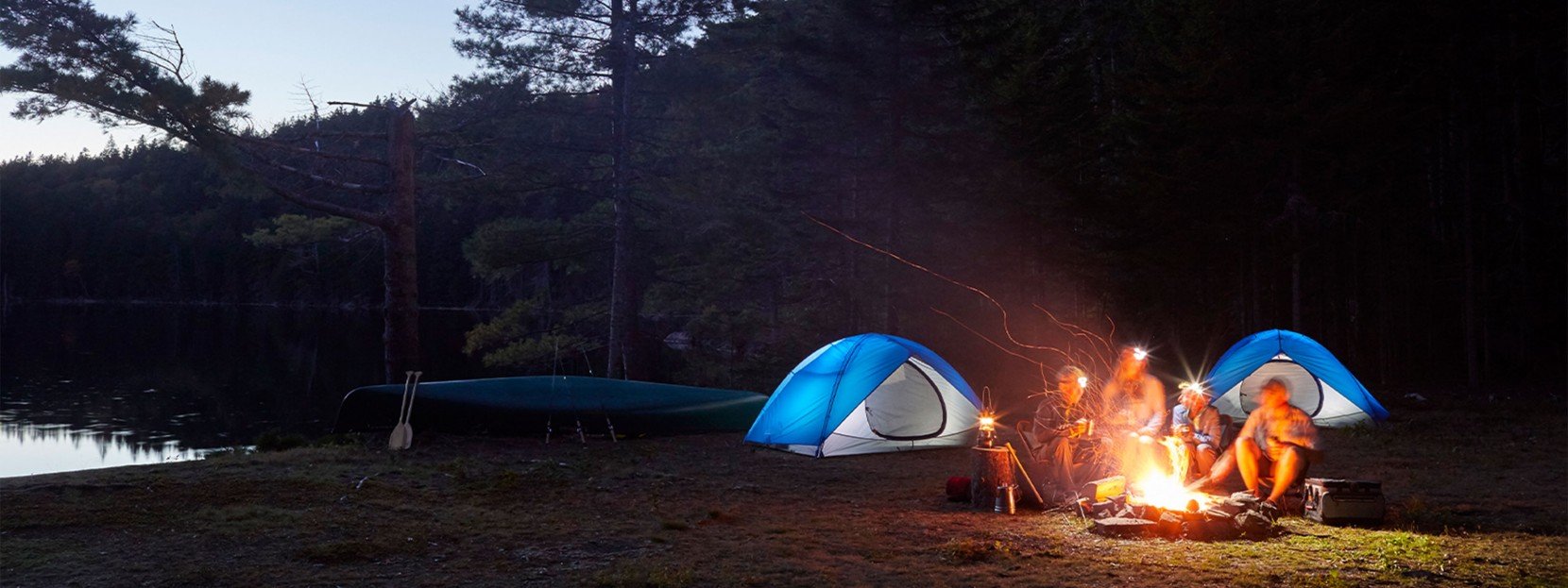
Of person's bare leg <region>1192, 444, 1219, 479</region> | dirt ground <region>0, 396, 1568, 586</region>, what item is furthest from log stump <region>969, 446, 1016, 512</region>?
person's bare leg <region>1192, 444, 1219, 479</region>

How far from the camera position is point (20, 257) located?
81.9 m

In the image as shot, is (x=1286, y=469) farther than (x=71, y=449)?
No

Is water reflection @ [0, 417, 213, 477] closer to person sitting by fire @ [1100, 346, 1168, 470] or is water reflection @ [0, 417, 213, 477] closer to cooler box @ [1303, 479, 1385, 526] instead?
person sitting by fire @ [1100, 346, 1168, 470]

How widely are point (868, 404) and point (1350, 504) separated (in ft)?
17.4

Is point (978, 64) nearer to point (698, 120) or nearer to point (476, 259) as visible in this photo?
point (698, 120)

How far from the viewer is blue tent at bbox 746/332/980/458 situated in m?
11.7

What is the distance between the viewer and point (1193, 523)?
7.07m

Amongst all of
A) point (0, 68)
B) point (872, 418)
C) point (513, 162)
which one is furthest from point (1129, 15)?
point (0, 68)

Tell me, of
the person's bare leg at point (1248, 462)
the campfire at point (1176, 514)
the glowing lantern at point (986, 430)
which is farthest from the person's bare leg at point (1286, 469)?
the glowing lantern at point (986, 430)

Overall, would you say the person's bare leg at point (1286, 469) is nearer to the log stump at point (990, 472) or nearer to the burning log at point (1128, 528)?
the burning log at point (1128, 528)

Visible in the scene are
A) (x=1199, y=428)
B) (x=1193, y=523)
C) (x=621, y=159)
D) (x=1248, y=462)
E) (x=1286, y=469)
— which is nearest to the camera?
(x=1193, y=523)

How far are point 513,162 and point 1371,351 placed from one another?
17.5m

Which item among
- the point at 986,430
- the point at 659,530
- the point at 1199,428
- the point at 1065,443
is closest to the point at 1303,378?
the point at 1199,428

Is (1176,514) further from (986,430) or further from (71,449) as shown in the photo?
(71,449)
